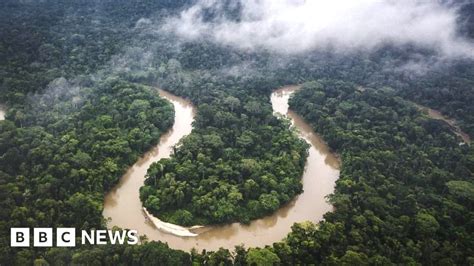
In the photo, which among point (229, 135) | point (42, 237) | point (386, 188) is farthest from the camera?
point (229, 135)

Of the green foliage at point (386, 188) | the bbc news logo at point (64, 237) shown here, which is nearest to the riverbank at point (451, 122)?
the green foliage at point (386, 188)

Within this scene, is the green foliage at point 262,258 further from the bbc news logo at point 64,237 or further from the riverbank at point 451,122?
the riverbank at point 451,122

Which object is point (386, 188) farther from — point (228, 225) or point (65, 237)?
point (65, 237)

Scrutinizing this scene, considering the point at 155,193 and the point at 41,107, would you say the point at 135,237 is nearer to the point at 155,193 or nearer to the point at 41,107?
the point at 155,193

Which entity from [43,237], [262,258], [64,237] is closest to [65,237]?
[64,237]

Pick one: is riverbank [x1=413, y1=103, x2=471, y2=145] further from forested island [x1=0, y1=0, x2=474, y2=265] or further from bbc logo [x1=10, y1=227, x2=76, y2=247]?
bbc logo [x1=10, y1=227, x2=76, y2=247]

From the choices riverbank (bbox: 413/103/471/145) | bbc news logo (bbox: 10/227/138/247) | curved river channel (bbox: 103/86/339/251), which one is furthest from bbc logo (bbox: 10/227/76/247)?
riverbank (bbox: 413/103/471/145)

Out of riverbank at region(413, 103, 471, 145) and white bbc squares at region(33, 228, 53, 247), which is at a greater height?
riverbank at region(413, 103, 471, 145)
